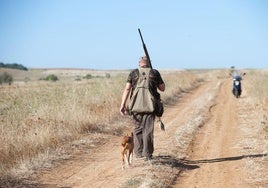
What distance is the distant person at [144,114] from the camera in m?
9.64

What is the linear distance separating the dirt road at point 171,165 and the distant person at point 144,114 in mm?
324

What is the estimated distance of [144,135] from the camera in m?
9.70

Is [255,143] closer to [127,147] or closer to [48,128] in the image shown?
[127,147]

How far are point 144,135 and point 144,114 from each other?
0.44 m

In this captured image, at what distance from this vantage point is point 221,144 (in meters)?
13.1

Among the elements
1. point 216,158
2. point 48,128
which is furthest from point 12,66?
point 216,158

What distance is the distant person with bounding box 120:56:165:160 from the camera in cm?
964

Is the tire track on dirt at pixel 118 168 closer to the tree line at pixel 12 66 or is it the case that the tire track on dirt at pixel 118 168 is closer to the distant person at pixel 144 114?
the distant person at pixel 144 114

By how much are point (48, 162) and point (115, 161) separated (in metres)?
1.53

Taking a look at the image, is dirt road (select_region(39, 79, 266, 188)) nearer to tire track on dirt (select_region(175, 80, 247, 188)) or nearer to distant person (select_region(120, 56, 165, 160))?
tire track on dirt (select_region(175, 80, 247, 188))

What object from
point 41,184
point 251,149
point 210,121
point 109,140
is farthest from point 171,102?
point 41,184

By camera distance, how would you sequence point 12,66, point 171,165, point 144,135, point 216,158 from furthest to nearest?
point 12,66 → point 216,158 → point 171,165 → point 144,135

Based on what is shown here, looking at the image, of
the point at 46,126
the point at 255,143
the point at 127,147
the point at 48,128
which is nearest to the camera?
the point at 127,147

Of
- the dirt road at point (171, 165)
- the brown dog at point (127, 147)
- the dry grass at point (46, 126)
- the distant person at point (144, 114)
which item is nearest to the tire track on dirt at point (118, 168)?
the dirt road at point (171, 165)
